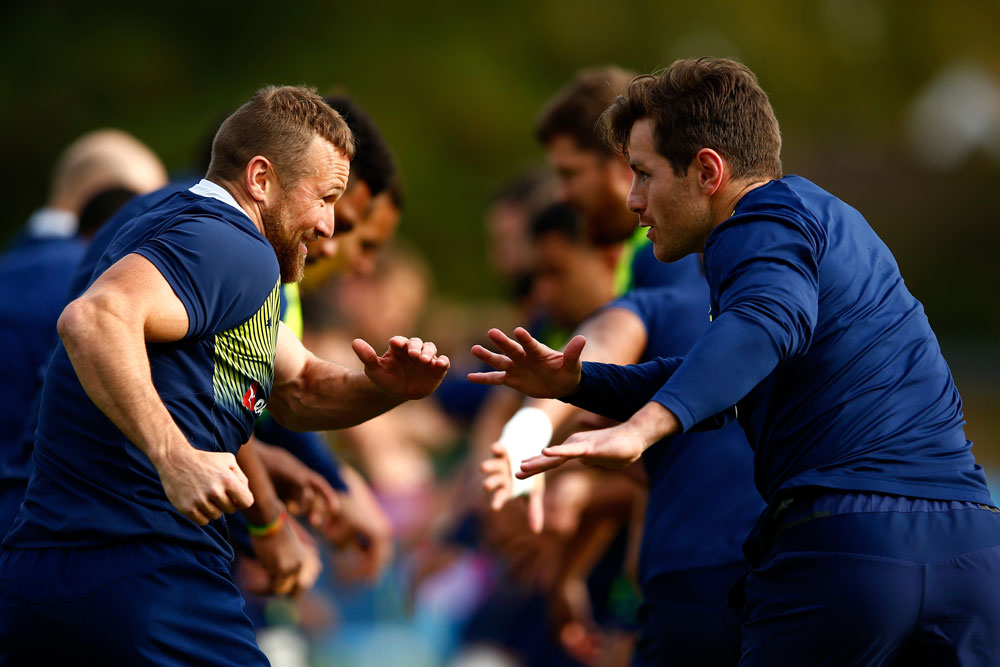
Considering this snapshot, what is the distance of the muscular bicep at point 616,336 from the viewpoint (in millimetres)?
4125

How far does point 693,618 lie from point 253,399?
177 centimetres

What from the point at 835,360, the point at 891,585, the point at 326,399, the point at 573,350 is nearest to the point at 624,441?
the point at 573,350

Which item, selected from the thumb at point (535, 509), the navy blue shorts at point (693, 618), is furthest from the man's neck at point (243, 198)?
the navy blue shorts at point (693, 618)

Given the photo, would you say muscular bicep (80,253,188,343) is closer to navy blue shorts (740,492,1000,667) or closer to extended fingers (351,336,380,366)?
extended fingers (351,336,380,366)

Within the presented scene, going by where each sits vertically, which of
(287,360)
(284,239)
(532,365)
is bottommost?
(287,360)

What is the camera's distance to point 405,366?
3.62 meters

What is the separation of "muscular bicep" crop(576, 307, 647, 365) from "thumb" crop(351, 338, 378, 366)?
2.81 ft

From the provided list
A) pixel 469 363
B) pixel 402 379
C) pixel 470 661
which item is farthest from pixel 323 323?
pixel 402 379

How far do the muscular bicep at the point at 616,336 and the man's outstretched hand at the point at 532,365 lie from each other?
867mm

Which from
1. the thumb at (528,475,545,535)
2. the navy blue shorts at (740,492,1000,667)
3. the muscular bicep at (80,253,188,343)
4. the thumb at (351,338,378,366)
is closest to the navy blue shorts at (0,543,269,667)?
the muscular bicep at (80,253,188,343)

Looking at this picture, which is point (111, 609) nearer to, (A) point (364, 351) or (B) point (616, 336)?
(A) point (364, 351)

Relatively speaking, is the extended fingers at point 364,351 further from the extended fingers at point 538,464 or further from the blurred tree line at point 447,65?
the blurred tree line at point 447,65

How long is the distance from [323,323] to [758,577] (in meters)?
6.04

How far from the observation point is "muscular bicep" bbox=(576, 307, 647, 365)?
162 inches
